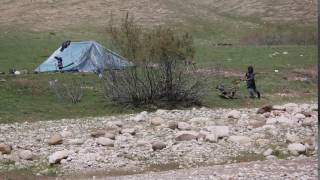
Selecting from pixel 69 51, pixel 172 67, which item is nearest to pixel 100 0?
pixel 69 51

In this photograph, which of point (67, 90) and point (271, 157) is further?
point (67, 90)

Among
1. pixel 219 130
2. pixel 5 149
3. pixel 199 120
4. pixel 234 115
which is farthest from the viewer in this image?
pixel 234 115

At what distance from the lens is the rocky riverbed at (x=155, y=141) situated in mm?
15992

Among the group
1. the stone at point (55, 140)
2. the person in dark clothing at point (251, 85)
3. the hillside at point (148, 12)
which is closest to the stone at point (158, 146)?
the stone at point (55, 140)

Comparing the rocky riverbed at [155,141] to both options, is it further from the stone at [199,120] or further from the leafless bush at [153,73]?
the leafless bush at [153,73]

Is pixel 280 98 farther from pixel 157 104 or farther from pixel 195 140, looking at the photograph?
pixel 195 140

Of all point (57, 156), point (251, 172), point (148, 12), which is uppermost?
point (251, 172)

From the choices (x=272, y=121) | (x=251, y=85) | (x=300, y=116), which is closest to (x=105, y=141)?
(x=272, y=121)

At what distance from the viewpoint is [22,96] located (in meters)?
27.8

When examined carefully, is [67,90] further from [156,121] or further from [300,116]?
[300,116]

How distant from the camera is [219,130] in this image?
1869 cm

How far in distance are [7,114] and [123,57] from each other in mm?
5151

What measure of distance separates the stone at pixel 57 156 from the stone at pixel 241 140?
4.28 meters

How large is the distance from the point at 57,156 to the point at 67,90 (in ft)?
38.6
